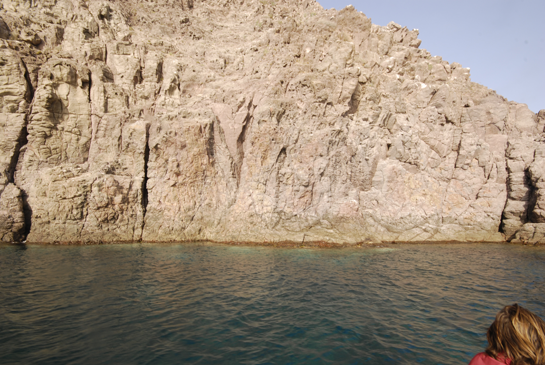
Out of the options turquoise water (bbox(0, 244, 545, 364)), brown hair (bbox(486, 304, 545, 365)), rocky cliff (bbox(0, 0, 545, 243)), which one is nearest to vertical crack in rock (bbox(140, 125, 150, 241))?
rocky cliff (bbox(0, 0, 545, 243))

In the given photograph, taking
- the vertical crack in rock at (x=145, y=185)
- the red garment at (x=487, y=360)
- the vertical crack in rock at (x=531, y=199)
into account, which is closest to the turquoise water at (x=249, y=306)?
the red garment at (x=487, y=360)

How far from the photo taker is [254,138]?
2309 centimetres

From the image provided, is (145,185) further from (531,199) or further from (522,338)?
(531,199)

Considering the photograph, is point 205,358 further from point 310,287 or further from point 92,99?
point 92,99

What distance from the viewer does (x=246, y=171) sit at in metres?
23.1

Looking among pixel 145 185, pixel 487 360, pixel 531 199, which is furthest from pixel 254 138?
pixel 531 199

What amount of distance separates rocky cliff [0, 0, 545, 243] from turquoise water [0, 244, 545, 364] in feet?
15.7

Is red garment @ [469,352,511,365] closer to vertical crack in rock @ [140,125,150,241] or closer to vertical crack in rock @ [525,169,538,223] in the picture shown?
vertical crack in rock @ [140,125,150,241]

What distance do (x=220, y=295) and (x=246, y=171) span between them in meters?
13.5

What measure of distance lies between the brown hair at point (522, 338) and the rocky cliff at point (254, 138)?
62.9ft

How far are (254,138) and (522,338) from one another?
21.5 m

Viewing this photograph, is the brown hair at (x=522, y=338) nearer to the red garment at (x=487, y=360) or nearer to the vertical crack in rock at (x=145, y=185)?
the red garment at (x=487, y=360)

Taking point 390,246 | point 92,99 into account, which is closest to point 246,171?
point 390,246

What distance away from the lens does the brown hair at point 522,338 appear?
7.93ft
